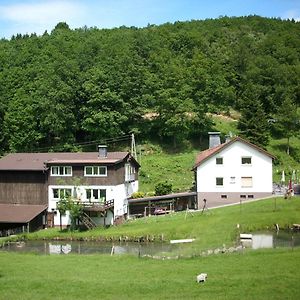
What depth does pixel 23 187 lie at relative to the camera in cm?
5078

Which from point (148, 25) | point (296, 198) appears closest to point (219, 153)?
point (296, 198)

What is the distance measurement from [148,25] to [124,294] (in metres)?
123

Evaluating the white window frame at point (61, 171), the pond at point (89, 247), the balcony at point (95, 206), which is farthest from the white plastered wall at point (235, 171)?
the pond at point (89, 247)

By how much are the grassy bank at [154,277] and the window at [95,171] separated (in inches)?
727

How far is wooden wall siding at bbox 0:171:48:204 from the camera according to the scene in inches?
1983

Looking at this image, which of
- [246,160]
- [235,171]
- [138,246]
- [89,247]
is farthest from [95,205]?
[246,160]

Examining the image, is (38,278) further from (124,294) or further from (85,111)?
(85,111)

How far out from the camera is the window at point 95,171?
4897cm

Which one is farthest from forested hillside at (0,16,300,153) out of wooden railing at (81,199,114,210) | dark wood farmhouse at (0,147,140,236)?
wooden railing at (81,199,114,210)

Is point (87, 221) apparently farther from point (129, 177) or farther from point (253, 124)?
point (253, 124)

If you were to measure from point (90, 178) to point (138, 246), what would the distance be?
45.2 feet

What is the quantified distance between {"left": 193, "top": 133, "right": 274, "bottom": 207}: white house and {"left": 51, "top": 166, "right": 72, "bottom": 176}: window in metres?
13.5

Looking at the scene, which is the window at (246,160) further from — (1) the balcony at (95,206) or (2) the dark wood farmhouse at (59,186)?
(1) the balcony at (95,206)

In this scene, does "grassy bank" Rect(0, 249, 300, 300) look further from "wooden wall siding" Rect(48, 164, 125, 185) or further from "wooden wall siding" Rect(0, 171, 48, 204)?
"wooden wall siding" Rect(0, 171, 48, 204)
